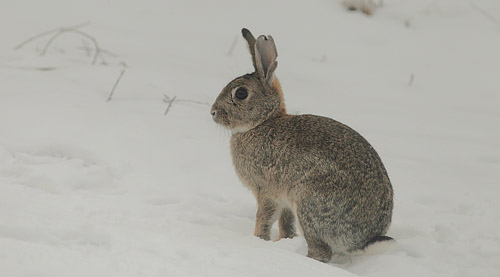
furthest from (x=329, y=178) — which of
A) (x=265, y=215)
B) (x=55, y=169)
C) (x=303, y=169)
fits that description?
(x=55, y=169)

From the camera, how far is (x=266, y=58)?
14.6 feet

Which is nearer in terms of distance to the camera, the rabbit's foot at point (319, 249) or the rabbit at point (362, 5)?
the rabbit's foot at point (319, 249)

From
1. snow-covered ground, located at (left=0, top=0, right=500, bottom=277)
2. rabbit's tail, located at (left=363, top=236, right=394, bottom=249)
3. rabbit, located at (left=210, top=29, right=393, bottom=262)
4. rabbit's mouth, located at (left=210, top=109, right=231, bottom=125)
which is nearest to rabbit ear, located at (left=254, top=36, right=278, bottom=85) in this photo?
rabbit, located at (left=210, top=29, right=393, bottom=262)

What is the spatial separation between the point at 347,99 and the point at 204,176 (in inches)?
87.2

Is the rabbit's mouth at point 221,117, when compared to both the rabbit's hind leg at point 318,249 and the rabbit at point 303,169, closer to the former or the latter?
the rabbit at point 303,169

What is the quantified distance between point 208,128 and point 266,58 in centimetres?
153

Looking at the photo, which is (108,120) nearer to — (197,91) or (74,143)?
(74,143)

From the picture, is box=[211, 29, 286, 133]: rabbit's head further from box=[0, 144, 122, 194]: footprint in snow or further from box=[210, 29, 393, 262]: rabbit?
box=[0, 144, 122, 194]: footprint in snow

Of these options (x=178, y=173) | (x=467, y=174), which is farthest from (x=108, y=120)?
(x=467, y=174)

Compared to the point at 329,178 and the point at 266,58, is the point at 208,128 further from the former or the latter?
the point at 329,178

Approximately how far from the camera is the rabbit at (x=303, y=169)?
3.96 metres

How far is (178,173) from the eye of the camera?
5.04 meters

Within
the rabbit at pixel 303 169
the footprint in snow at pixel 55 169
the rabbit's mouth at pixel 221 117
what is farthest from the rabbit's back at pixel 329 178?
the footprint in snow at pixel 55 169

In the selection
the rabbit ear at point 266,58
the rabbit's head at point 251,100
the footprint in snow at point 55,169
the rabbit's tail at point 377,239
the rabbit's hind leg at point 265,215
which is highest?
the rabbit ear at point 266,58
